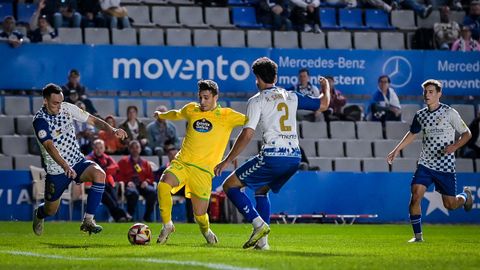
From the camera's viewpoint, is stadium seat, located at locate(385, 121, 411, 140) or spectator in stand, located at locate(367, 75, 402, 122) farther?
stadium seat, located at locate(385, 121, 411, 140)

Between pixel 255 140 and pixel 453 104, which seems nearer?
pixel 255 140

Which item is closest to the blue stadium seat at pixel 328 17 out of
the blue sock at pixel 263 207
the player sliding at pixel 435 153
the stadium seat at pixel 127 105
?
the stadium seat at pixel 127 105

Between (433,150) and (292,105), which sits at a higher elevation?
(292,105)

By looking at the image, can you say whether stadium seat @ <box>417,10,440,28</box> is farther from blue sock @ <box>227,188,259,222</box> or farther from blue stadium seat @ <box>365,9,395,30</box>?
blue sock @ <box>227,188,259,222</box>

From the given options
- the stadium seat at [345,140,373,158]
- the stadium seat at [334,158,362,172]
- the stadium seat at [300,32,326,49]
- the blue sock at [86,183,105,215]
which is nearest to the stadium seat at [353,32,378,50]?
the stadium seat at [300,32,326,49]

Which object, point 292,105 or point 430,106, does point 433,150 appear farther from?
point 292,105

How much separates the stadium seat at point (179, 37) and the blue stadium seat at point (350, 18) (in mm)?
4168

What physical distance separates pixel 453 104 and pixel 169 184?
46.4 feet

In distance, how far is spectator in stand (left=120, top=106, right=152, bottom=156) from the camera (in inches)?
895

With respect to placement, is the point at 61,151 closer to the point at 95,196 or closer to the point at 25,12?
the point at 95,196

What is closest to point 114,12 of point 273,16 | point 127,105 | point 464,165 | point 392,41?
point 127,105

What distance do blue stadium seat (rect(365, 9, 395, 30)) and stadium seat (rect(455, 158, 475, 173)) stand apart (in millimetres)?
4247

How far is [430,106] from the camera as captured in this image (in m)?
15.5

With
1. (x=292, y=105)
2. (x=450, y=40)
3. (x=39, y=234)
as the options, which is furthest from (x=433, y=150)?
(x=450, y=40)
